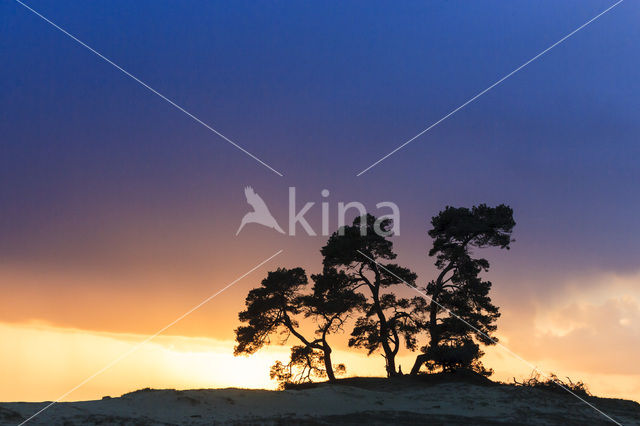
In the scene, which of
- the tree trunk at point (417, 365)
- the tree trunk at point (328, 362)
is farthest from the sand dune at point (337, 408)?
the tree trunk at point (328, 362)

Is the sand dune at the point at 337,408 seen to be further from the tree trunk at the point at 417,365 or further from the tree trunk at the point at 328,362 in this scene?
the tree trunk at the point at 328,362

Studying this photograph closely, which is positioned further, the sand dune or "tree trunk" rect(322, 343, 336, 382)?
"tree trunk" rect(322, 343, 336, 382)

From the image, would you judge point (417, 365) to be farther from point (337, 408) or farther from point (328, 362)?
point (337, 408)

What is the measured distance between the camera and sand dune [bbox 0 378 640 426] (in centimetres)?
2405

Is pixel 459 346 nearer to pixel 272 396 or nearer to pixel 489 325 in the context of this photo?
pixel 489 325

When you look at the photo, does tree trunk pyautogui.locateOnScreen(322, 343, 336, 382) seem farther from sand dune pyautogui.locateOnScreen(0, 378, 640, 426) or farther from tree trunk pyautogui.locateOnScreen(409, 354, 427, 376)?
sand dune pyautogui.locateOnScreen(0, 378, 640, 426)

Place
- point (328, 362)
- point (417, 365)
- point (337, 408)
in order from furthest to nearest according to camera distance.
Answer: point (328, 362)
point (417, 365)
point (337, 408)

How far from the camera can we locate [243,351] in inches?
1663

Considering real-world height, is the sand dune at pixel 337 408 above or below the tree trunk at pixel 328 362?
below

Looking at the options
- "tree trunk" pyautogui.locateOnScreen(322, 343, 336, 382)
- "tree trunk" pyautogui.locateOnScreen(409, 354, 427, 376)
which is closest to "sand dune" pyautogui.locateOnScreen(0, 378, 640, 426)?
"tree trunk" pyautogui.locateOnScreen(409, 354, 427, 376)

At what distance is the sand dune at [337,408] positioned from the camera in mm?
24047

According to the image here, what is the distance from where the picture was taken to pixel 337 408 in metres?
29.4

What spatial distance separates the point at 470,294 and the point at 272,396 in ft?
63.3

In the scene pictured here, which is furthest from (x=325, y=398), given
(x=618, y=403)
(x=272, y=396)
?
(x=618, y=403)
